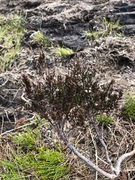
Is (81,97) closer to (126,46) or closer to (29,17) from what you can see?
(126,46)

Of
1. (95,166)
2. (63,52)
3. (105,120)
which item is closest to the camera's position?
(95,166)

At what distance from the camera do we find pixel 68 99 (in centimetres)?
243

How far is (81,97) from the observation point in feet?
8.27

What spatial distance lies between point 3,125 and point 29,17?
6.22 ft

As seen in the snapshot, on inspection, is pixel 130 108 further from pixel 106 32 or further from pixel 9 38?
pixel 9 38

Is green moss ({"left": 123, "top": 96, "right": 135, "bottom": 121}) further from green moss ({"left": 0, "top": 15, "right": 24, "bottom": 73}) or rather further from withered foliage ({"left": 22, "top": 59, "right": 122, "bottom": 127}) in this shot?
green moss ({"left": 0, "top": 15, "right": 24, "bottom": 73})

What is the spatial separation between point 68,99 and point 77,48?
1.43 meters

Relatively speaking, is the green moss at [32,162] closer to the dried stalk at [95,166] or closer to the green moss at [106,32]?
the dried stalk at [95,166]

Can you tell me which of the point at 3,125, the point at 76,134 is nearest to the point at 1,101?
the point at 3,125

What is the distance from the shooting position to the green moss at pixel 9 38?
12.3 feet

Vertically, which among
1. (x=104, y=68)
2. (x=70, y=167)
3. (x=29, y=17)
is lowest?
(x=70, y=167)

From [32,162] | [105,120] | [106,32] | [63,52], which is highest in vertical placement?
[106,32]

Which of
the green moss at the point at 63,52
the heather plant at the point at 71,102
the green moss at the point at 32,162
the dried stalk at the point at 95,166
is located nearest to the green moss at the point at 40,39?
the green moss at the point at 63,52

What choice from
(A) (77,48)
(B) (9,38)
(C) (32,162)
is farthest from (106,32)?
(C) (32,162)
